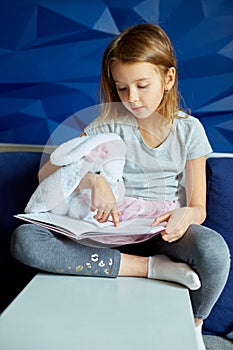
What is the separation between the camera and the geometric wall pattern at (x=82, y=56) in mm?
1239

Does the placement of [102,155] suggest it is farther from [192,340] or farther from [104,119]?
[192,340]

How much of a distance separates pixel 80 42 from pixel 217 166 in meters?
0.50

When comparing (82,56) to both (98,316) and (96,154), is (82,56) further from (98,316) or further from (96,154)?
(98,316)

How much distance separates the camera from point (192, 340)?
70cm

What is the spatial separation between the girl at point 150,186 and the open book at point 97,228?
2 cm

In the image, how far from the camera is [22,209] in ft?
3.92

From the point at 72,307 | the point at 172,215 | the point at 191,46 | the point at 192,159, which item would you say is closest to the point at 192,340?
the point at 72,307

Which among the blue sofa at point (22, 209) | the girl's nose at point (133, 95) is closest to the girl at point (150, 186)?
the girl's nose at point (133, 95)

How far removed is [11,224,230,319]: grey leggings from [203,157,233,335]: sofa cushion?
0.21m

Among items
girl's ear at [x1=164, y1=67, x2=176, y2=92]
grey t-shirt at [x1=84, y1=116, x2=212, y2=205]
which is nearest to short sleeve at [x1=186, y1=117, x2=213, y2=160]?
grey t-shirt at [x1=84, y1=116, x2=212, y2=205]

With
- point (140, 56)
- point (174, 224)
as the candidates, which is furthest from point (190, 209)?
point (140, 56)

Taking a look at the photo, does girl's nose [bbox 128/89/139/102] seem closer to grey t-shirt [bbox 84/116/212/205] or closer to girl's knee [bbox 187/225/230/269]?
grey t-shirt [bbox 84/116/212/205]

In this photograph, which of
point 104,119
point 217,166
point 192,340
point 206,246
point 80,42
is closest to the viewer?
point 192,340

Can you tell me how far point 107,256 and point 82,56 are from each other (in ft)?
1.98
